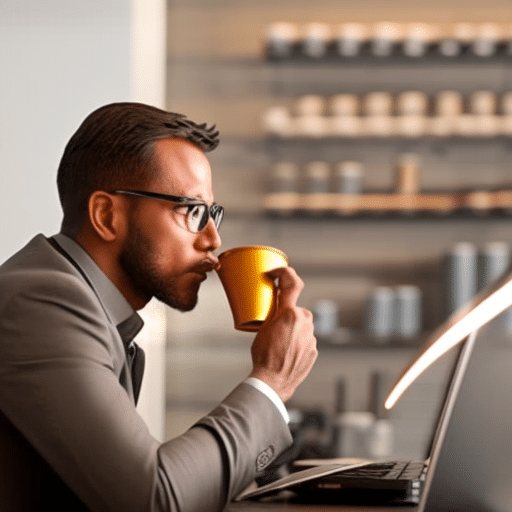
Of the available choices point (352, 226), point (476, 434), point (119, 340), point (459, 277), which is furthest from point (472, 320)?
point (352, 226)

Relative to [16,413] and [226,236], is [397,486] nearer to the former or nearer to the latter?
[16,413]

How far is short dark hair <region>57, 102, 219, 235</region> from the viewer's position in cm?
123

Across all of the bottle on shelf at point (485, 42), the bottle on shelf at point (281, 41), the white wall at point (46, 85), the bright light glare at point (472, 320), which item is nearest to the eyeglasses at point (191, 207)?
the bright light glare at point (472, 320)

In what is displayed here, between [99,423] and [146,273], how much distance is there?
296 mm

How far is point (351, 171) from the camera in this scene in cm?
392

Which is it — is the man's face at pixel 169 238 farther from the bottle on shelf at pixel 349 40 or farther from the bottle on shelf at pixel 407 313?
the bottle on shelf at pixel 349 40

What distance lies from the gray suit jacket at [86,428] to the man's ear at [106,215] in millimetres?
114

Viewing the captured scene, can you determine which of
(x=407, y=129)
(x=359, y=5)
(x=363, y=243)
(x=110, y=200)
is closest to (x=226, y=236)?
(x=363, y=243)

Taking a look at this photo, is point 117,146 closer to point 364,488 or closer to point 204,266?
point 204,266

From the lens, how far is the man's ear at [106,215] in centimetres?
124

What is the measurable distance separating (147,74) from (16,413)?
278cm

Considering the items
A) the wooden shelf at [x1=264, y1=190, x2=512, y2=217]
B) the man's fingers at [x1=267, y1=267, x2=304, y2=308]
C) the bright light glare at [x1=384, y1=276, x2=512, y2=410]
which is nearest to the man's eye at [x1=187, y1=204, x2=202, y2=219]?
the man's fingers at [x1=267, y1=267, x2=304, y2=308]

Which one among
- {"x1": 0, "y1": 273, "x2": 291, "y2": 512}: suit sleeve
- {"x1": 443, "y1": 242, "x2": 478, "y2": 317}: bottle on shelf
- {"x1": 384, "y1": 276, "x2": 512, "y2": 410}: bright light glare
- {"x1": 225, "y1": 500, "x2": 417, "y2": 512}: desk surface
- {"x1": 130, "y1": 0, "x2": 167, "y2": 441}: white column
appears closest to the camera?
{"x1": 384, "y1": 276, "x2": 512, "y2": 410}: bright light glare

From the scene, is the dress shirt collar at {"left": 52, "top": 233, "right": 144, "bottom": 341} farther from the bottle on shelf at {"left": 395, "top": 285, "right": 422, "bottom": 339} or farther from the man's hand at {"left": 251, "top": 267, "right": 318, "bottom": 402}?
the bottle on shelf at {"left": 395, "top": 285, "right": 422, "bottom": 339}
